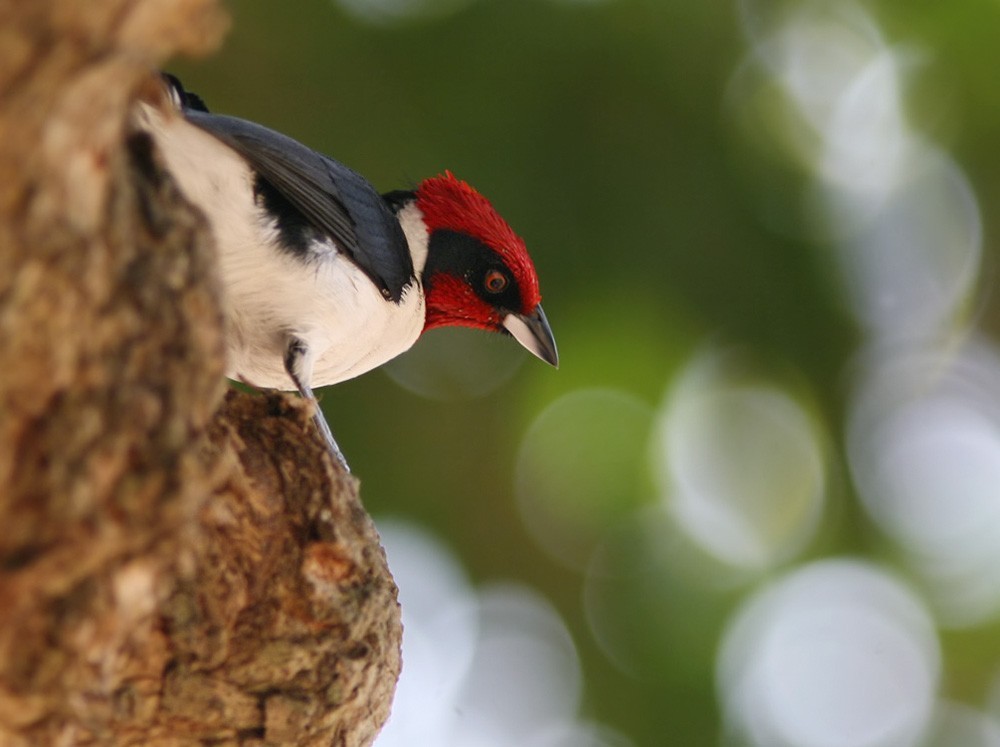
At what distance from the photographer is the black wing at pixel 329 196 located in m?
3.01

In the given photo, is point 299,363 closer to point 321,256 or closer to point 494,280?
point 321,256

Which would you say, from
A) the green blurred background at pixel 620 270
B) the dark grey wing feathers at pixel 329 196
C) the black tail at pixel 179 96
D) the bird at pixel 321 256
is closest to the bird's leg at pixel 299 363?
the bird at pixel 321 256

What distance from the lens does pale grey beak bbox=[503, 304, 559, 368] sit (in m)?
4.12

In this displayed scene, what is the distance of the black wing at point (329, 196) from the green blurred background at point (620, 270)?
3.30ft

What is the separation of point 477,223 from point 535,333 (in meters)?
0.41

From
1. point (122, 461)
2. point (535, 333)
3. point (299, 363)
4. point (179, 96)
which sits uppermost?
point (179, 96)

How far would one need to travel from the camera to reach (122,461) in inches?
64.8

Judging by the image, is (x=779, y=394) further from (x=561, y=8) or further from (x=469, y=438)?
(x=561, y=8)

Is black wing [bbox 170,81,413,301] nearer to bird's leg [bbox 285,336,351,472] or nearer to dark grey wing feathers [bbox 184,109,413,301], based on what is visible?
dark grey wing feathers [bbox 184,109,413,301]

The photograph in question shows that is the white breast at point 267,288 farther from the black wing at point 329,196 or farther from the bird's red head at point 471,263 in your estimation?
the bird's red head at point 471,263

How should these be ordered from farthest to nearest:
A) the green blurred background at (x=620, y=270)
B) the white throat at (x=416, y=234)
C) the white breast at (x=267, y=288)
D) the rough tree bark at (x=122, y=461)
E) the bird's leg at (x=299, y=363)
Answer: the green blurred background at (x=620, y=270) → the white throat at (x=416, y=234) → the bird's leg at (x=299, y=363) → the white breast at (x=267, y=288) → the rough tree bark at (x=122, y=461)

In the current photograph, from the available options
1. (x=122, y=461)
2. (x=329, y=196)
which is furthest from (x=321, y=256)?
(x=122, y=461)

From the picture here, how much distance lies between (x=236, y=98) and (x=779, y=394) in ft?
7.69

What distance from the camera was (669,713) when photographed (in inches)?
184
